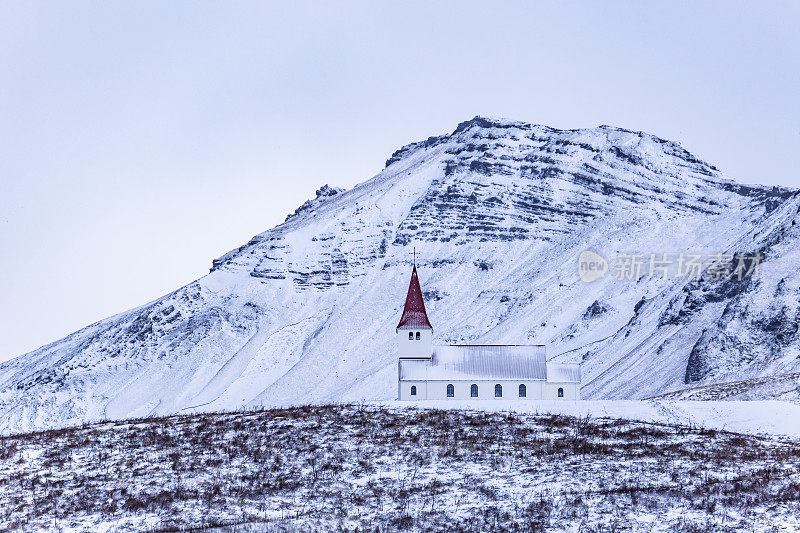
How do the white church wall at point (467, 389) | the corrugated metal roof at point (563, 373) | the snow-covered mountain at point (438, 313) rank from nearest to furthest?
1. the white church wall at point (467, 389)
2. the corrugated metal roof at point (563, 373)
3. the snow-covered mountain at point (438, 313)

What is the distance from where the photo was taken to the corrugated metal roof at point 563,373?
218 ft

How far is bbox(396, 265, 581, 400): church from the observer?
65312mm

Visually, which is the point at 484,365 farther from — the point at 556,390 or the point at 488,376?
the point at 556,390

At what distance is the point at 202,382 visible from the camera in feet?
483

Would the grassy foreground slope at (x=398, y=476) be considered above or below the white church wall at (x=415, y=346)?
below

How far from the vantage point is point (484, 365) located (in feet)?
216

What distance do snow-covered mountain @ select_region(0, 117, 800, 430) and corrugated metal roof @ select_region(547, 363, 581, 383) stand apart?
90.1ft

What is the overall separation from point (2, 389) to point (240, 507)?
157 meters

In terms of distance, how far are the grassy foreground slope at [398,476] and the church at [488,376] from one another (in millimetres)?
29866

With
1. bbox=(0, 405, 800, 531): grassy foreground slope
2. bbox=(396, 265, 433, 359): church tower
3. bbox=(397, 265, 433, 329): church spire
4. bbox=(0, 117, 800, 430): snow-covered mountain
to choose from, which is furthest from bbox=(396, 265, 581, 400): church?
bbox=(0, 405, 800, 531): grassy foreground slope

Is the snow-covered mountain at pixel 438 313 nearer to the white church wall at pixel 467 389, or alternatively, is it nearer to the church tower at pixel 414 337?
the white church wall at pixel 467 389

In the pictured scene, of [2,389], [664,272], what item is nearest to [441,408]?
[664,272]

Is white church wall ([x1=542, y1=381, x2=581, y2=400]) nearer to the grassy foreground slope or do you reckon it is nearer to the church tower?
the church tower

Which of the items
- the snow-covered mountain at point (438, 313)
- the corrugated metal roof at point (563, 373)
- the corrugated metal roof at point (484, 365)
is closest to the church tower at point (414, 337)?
the corrugated metal roof at point (484, 365)
